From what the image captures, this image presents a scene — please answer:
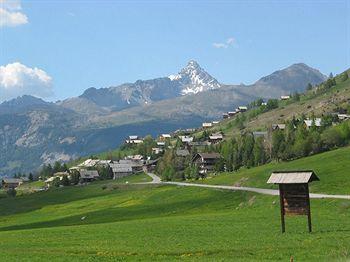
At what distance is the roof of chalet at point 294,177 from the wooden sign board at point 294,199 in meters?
0.64

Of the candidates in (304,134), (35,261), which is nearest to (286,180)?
(35,261)

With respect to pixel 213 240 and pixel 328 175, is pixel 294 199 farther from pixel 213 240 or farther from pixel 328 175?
pixel 328 175

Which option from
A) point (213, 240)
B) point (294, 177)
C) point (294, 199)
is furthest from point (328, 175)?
point (213, 240)

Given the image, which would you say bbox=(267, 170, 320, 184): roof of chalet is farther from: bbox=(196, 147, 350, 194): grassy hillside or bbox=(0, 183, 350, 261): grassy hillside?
bbox=(196, 147, 350, 194): grassy hillside

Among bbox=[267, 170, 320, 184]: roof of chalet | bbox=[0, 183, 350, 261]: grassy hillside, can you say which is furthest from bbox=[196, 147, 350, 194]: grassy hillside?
bbox=[267, 170, 320, 184]: roof of chalet

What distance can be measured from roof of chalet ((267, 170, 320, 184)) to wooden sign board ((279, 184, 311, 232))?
2.11ft

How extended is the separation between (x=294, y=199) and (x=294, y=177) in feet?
6.78

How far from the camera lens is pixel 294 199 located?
47.9 meters

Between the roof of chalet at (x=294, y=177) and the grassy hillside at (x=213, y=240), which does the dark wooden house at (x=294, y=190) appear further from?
the grassy hillside at (x=213, y=240)

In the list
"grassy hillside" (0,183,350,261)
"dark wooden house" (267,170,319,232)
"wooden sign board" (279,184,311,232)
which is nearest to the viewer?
"grassy hillside" (0,183,350,261)

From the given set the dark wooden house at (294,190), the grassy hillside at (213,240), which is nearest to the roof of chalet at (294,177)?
the dark wooden house at (294,190)

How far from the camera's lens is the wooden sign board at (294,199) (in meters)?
47.1

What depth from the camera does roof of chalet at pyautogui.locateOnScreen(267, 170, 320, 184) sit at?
46719 millimetres

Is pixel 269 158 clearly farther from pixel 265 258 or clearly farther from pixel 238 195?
pixel 265 258
